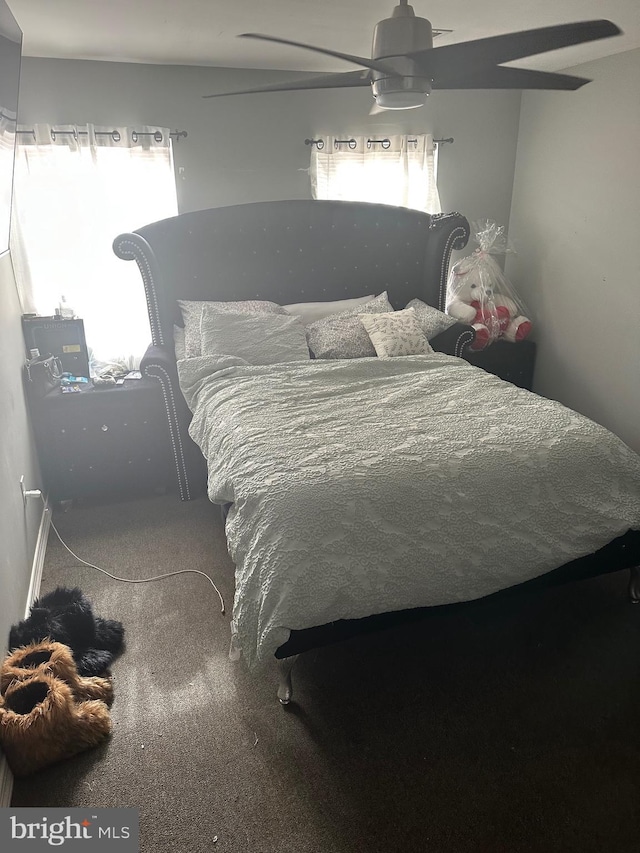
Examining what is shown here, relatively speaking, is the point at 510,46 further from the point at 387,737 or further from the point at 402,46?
the point at 387,737

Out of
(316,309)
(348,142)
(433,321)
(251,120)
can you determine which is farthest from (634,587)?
(251,120)

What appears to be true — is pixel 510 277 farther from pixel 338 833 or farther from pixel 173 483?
pixel 338 833

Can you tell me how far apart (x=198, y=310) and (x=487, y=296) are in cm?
183

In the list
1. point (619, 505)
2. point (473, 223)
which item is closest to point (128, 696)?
point (619, 505)

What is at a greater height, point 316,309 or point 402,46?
point 402,46

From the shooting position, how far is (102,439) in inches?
129

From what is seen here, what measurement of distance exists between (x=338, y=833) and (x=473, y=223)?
373 centimetres

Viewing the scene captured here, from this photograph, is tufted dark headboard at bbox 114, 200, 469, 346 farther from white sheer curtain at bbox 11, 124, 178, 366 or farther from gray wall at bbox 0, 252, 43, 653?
gray wall at bbox 0, 252, 43, 653

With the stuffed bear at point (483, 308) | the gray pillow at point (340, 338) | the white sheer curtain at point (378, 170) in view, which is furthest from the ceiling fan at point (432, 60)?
the stuffed bear at point (483, 308)

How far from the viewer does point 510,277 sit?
4.34m

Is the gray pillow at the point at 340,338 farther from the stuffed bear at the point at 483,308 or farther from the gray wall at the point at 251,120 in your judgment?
the gray wall at the point at 251,120

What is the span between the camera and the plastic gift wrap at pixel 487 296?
12.7ft

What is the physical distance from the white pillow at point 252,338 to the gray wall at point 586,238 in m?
1.77

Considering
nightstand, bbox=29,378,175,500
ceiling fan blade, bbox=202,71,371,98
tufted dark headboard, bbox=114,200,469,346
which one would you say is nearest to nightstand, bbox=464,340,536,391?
tufted dark headboard, bbox=114,200,469,346
